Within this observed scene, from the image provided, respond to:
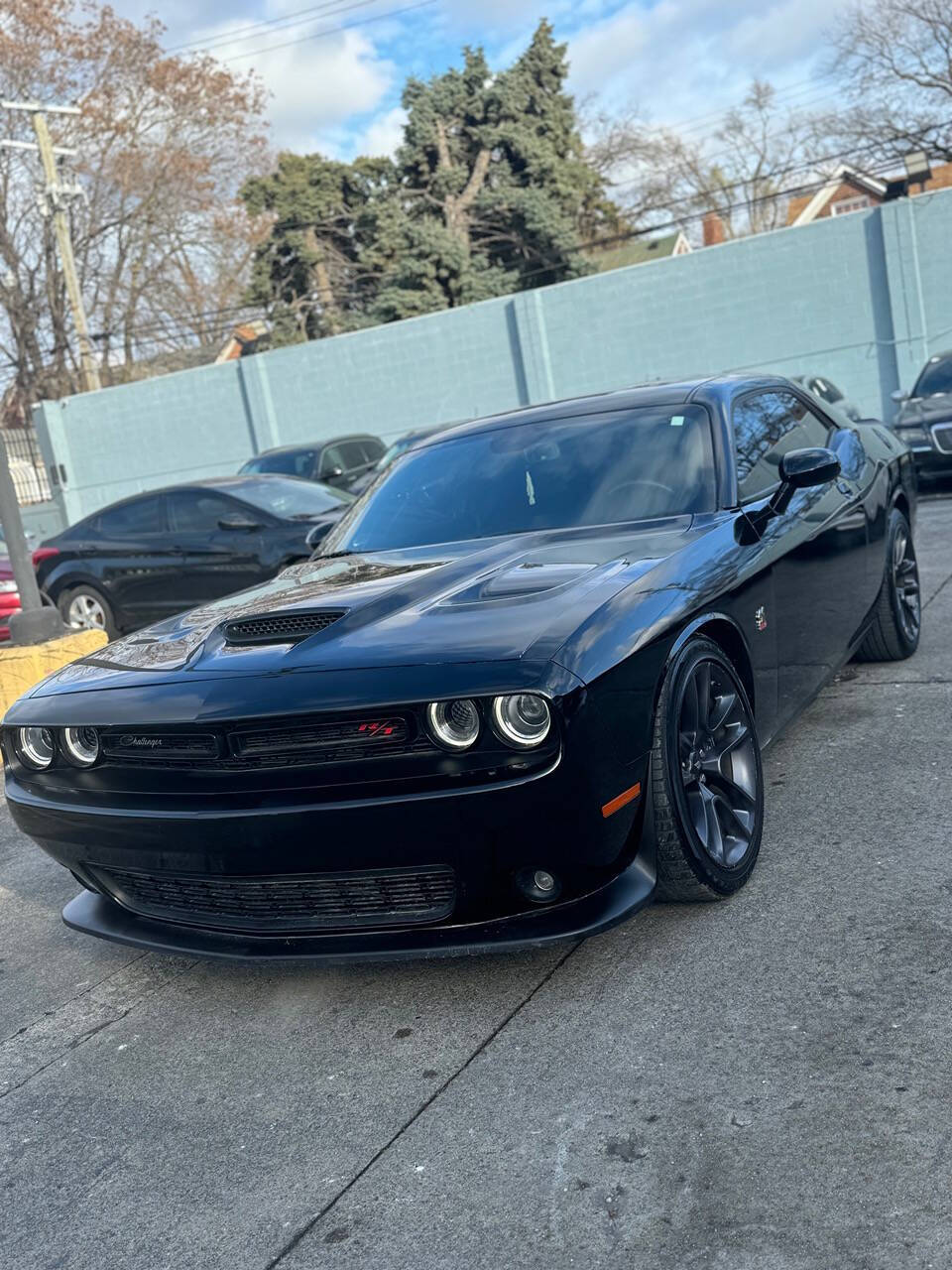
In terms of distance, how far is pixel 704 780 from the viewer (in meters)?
3.33

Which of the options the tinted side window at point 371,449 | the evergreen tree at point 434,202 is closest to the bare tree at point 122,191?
the evergreen tree at point 434,202

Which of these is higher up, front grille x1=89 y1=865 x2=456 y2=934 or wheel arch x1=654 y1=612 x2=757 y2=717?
wheel arch x1=654 y1=612 x2=757 y2=717

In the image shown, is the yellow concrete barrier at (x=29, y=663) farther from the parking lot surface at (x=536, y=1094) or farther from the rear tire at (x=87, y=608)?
the parking lot surface at (x=536, y=1094)

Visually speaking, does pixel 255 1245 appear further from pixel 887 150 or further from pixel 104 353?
pixel 887 150

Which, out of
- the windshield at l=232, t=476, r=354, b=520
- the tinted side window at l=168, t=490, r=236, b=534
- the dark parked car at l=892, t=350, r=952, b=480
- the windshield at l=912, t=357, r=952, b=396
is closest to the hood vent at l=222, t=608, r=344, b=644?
the windshield at l=232, t=476, r=354, b=520

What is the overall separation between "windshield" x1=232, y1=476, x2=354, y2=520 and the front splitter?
696 centimetres

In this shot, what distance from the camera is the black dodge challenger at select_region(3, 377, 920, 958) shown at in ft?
9.05

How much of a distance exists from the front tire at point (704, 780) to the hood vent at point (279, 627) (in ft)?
2.95

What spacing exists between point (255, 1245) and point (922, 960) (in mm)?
1591

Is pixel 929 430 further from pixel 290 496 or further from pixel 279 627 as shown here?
pixel 279 627

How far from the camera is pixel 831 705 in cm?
518

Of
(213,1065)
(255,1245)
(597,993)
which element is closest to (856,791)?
(597,993)

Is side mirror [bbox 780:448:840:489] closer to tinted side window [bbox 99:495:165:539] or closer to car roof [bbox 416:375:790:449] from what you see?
car roof [bbox 416:375:790:449]

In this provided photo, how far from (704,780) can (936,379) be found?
1052 centimetres
